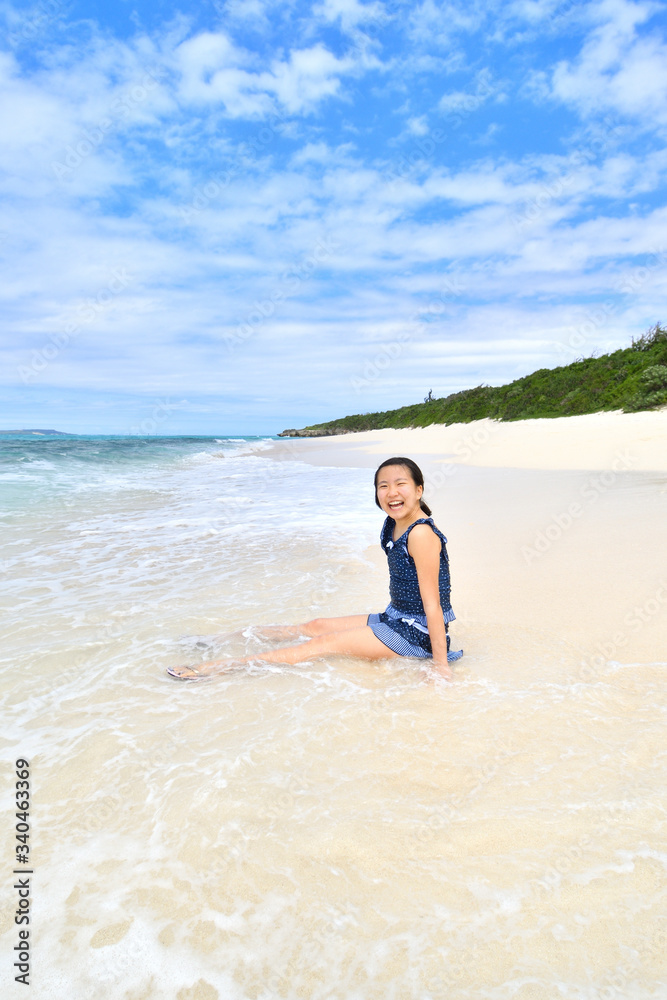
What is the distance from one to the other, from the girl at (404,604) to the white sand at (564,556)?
1.51ft

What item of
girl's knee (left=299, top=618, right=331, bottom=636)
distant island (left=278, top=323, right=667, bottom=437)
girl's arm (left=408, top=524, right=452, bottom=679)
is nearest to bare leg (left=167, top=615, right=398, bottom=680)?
girl's knee (left=299, top=618, right=331, bottom=636)

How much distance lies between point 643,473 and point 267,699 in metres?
9.83

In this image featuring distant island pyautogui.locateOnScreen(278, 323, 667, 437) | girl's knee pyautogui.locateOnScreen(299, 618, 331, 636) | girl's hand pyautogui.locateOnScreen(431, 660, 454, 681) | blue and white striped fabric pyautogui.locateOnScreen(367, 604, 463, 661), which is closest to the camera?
girl's hand pyautogui.locateOnScreen(431, 660, 454, 681)

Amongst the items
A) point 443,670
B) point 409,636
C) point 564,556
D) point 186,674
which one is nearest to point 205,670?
point 186,674

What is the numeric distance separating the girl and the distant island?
59.7 ft

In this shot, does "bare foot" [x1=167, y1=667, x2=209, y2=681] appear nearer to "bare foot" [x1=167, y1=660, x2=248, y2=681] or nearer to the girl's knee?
"bare foot" [x1=167, y1=660, x2=248, y2=681]

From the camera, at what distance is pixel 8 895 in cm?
161

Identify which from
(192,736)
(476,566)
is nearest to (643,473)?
(476,566)

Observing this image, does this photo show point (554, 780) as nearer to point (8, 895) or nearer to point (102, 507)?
point (8, 895)

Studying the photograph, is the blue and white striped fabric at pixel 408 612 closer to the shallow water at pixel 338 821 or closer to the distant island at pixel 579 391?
the shallow water at pixel 338 821

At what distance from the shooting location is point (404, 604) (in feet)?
10.5

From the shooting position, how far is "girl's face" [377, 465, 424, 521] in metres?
3.08

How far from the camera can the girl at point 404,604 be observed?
2982 mm

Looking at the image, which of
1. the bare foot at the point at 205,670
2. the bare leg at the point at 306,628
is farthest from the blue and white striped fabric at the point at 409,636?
the bare foot at the point at 205,670
